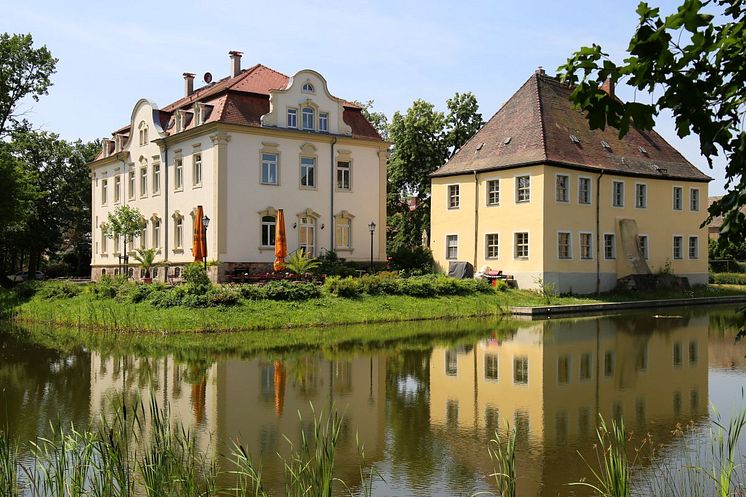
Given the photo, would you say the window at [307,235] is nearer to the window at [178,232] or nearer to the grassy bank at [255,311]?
the window at [178,232]

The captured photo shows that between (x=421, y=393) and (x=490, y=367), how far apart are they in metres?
3.36

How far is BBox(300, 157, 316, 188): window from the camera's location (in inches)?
1356

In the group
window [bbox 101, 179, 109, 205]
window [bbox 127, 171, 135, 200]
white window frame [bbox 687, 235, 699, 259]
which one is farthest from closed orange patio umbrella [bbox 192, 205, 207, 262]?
white window frame [bbox 687, 235, 699, 259]

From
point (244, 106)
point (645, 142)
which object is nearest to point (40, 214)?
point (244, 106)

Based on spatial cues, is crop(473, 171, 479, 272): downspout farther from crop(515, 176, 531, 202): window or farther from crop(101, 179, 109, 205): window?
crop(101, 179, 109, 205): window

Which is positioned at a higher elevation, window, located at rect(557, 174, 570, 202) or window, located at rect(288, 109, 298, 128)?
window, located at rect(288, 109, 298, 128)

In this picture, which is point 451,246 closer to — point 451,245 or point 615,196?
point 451,245

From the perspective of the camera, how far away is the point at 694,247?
39219 mm

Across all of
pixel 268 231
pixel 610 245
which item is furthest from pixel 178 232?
pixel 610 245

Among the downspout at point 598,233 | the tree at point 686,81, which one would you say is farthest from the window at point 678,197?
the tree at point 686,81

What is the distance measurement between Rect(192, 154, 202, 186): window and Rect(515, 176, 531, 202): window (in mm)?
14312

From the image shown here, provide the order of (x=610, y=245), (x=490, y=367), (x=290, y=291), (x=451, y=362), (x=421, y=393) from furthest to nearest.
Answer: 1. (x=610, y=245)
2. (x=290, y=291)
3. (x=451, y=362)
4. (x=490, y=367)
5. (x=421, y=393)

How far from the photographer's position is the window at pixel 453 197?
36.9 metres

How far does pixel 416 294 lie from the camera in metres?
27.1
